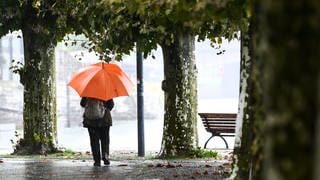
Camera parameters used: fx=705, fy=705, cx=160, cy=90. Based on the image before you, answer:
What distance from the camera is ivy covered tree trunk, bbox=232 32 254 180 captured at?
644 centimetres

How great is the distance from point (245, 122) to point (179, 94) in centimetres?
689

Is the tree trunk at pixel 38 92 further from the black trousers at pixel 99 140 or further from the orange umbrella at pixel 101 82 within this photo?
the black trousers at pixel 99 140

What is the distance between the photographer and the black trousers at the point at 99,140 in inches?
480

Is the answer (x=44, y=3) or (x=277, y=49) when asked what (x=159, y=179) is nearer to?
(x=44, y=3)

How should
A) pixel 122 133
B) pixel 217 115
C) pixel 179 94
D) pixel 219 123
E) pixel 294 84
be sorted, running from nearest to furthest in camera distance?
pixel 294 84, pixel 179 94, pixel 217 115, pixel 219 123, pixel 122 133

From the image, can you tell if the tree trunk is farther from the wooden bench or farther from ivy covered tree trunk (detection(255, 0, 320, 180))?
ivy covered tree trunk (detection(255, 0, 320, 180))

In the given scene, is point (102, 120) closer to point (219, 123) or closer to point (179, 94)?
point (179, 94)

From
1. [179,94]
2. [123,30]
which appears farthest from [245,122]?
[179,94]

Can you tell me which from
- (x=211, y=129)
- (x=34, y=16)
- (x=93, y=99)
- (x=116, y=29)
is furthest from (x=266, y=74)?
(x=211, y=129)

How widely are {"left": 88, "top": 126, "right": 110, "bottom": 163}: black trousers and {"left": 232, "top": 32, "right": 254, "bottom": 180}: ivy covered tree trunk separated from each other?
198 inches

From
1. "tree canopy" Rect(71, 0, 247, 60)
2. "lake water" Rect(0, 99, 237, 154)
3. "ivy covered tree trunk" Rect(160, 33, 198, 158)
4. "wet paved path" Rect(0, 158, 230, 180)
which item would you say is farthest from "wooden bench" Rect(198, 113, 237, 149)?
"lake water" Rect(0, 99, 237, 154)

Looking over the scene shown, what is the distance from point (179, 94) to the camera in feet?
45.2

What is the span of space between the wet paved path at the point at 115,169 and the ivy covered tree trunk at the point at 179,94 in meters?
0.62

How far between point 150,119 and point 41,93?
95.1 feet
